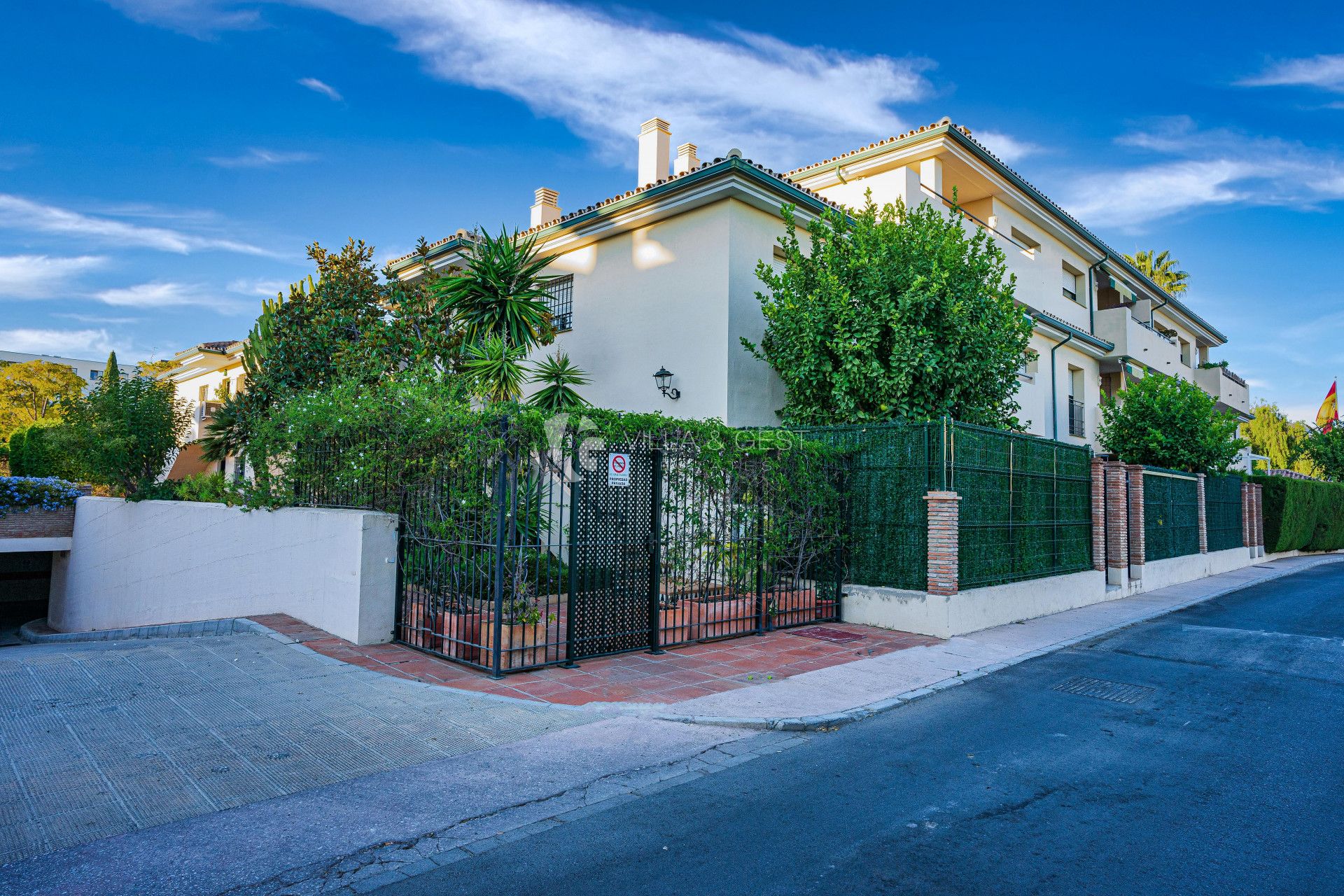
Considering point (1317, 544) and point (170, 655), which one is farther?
point (1317, 544)

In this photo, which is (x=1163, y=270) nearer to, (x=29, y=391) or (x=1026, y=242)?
(x=1026, y=242)

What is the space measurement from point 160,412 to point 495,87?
919 centimetres

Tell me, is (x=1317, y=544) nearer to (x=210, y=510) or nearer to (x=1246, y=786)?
(x=1246, y=786)

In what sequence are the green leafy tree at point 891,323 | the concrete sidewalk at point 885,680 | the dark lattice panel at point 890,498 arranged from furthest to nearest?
the green leafy tree at point 891,323, the dark lattice panel at point 890,498, the concrete sidewalk at point 885,680

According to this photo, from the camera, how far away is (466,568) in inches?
286

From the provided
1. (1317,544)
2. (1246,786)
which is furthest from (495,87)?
(1317,544)

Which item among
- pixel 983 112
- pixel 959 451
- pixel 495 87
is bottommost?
pixel 959 451

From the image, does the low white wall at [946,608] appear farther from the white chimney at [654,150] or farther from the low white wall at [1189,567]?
the white chimney at [654,150]

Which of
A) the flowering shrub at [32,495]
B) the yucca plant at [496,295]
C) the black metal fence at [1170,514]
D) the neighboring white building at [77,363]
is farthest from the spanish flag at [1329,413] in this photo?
the neighboring white building at [77,363]

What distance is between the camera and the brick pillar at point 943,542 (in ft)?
31.6

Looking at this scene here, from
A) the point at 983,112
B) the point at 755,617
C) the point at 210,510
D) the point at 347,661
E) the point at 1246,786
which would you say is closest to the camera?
the point at 1246,786

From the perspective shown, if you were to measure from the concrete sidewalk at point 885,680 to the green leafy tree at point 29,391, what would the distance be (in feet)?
123

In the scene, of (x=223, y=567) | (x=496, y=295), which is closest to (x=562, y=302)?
(x=496, y=295)

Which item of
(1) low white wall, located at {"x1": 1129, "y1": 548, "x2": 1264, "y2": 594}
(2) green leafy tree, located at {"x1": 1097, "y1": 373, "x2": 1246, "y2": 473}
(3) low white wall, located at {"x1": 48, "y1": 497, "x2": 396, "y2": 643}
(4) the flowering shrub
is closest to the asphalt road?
(3) low white wall, located at {"x1": 48, "y1": 497, "x2": 396, "y2": 643}
